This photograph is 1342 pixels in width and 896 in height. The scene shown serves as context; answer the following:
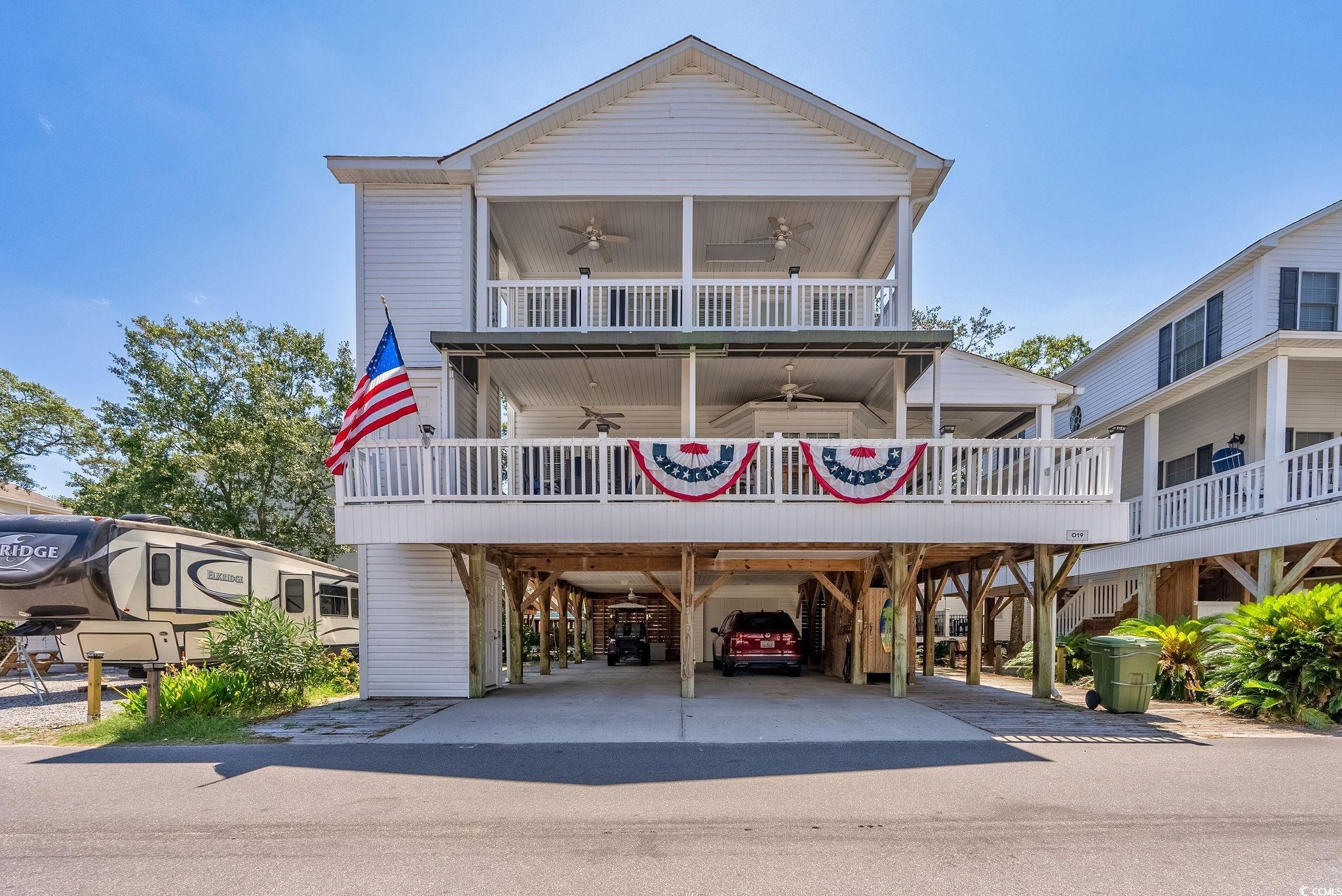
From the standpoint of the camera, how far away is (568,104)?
13.4 m

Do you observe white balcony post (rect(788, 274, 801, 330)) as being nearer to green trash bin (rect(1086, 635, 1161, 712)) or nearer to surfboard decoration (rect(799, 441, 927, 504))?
surfboard decoration (rect(799, 441, 927, 504))

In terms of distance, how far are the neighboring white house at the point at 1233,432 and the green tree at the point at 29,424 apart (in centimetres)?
3532

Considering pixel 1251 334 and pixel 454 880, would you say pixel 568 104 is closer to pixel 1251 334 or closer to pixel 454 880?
pixel 454 880

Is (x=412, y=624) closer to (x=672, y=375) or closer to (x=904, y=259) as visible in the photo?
(x=672, y=375)

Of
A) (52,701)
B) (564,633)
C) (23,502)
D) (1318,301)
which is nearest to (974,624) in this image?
(1318,301)

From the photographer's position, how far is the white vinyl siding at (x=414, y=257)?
13648 mm

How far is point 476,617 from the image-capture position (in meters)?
12.5

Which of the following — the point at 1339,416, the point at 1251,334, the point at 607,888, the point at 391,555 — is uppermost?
the point at 1251,334

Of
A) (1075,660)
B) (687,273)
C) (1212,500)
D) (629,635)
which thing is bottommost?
(629,635)

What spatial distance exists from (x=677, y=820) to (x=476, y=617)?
24.6 ft

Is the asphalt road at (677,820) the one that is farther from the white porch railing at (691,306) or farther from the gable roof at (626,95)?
the gable roof at (626,95)

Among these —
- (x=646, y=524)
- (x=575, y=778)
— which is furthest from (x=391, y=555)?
(x=575, y=778)

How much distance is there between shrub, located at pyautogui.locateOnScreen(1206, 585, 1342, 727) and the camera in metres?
9.77

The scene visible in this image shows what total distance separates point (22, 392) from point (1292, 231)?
1621 inches
